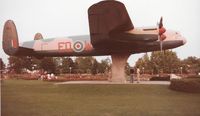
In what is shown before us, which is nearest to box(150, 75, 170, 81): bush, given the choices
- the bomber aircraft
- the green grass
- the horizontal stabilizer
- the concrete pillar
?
the bomber aircraft

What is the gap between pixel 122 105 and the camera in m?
5.12

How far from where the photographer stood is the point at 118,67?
354 inches

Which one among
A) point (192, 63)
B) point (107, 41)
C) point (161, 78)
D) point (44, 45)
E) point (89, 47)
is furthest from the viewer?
point (89, 47)

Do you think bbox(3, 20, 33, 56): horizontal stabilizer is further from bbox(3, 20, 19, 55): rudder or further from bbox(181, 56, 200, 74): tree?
bbox(181, 56, 200, 74): tree

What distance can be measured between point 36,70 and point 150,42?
3.65m

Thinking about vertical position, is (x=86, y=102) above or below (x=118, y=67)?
below

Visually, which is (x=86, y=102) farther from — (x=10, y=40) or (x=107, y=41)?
(x=107, y=41)

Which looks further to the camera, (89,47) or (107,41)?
(89,47)

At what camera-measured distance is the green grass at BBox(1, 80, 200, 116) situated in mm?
4688

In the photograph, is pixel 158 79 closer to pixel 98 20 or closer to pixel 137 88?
pixel 137 88

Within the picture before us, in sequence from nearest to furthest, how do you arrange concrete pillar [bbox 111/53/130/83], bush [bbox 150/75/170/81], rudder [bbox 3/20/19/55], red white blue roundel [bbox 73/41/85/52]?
rudder [bbox 3/20/19/55], bush [bbox 150/75/170/81], red white blue roundel [bbox 73/41/85/52], concrete pillar [bbox 111/53/130/83]

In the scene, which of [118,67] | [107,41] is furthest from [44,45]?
[118,67]

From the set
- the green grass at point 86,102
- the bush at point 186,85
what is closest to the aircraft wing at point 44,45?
the green grass at point 86,102

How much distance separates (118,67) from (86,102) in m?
3.86
